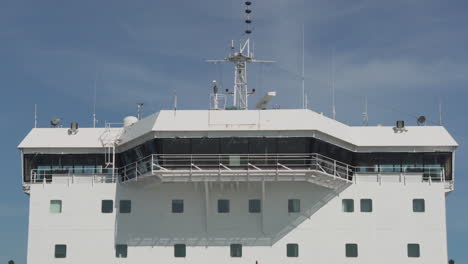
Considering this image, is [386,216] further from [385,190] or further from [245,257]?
[245,257]

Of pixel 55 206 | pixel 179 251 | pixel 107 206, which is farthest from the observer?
pixel 55 206

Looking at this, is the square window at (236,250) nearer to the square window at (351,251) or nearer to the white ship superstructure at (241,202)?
the white ship superstructure at (241,202)

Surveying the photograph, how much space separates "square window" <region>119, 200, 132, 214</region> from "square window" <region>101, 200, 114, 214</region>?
56cm

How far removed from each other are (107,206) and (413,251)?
60.6 feet

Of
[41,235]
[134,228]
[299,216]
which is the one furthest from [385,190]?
[41,235]

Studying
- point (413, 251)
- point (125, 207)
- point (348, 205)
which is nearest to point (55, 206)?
point (125, 207)

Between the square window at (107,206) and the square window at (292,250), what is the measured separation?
35.5ft

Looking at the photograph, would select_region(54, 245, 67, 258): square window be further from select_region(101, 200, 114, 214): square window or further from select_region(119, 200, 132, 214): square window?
select_region(119, 200, 132, 214): square window

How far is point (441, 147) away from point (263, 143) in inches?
445

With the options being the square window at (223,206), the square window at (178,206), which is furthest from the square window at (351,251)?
the square window at (178,206)

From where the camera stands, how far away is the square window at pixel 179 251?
53.2 m

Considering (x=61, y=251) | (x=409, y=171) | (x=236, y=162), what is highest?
(x=236, y=162)

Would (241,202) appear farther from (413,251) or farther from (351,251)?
(413,251)

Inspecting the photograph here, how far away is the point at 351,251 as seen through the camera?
5325 cm
